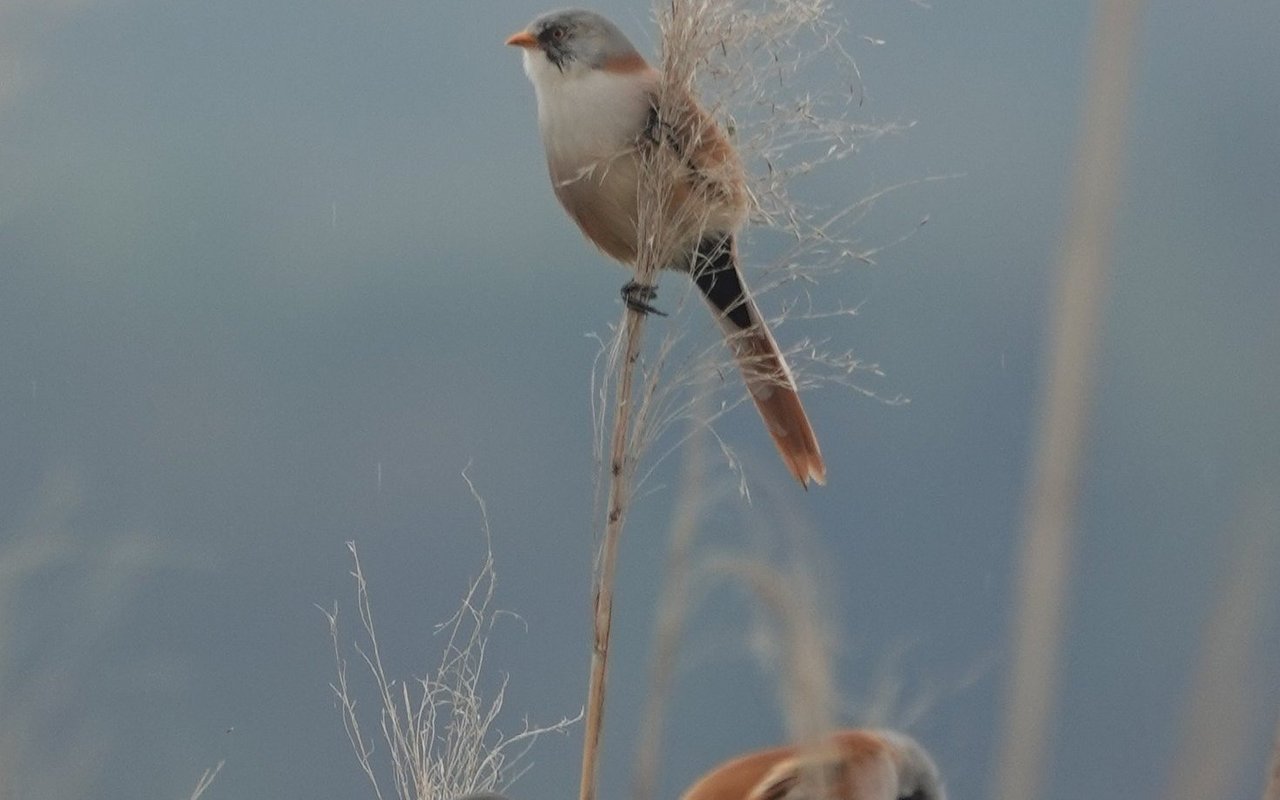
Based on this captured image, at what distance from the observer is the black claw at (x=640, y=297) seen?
1670 mm

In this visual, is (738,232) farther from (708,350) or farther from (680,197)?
(708,350)

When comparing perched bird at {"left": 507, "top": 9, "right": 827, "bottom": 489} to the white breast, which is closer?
perched bird at {"left": 507, "top": 9, "right": 827, "bottom": 489}

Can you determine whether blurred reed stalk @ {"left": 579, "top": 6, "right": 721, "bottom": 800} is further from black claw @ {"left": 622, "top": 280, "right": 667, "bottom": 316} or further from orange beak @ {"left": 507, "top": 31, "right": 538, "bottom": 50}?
orange beak @ {"left": 507, "top": 31, "right": 538, "bottom": 50}

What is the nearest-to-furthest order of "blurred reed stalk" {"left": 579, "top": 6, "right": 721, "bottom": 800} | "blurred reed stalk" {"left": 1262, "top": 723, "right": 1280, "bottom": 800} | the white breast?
"blurred reed stalk" {"left": 1262, "top": 723, "right": 1280, "bottom": 800}, "blurred reed stalk" {"left": 579, "top": 6, "right": 721, "bottom": 800}, the white breast

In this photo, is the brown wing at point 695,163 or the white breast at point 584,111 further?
the white breast at point 584,111

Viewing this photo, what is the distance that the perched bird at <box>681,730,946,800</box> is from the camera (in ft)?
5.35

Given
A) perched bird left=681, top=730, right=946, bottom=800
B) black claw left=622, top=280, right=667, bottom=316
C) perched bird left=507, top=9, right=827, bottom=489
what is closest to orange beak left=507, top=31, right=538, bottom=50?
perched bird left=507, top=9, right=827, bottom=489

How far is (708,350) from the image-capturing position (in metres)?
1.52

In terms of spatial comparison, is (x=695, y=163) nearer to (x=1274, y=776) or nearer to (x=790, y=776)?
(x=790, y=776)

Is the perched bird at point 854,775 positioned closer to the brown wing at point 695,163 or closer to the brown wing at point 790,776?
the brown wing at point 790,776

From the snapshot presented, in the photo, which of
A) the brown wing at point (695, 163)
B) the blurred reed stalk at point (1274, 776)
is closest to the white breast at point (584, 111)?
the brown wing at point (695, 163)

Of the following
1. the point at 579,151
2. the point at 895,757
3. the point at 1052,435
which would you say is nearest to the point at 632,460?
the point at 895,757

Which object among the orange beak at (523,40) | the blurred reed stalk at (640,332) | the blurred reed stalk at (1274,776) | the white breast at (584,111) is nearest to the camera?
the blurred reed stalk at (1274,776)

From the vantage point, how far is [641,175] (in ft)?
5.61
